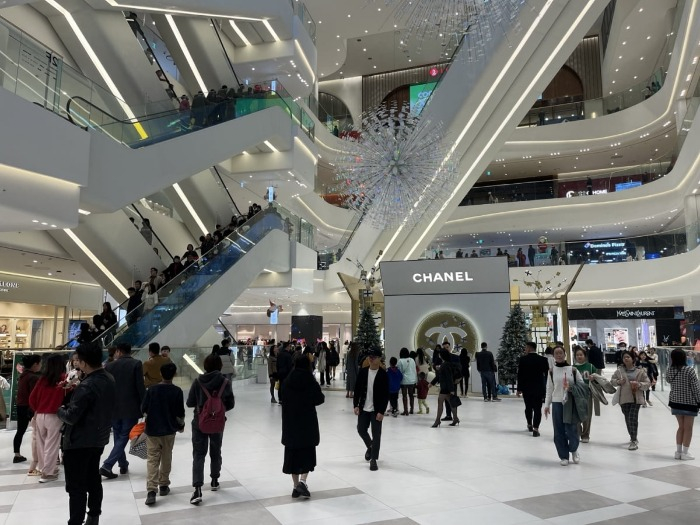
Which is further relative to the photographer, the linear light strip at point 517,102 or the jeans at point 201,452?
the linear light strip at point 517,102

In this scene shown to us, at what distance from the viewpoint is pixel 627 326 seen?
27203 mm

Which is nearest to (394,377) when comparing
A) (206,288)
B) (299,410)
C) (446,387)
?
(446,387)

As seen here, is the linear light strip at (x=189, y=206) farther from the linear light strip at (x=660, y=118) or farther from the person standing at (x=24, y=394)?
the linear light strip at (x=660, y=118)

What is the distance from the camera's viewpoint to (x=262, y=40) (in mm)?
18750

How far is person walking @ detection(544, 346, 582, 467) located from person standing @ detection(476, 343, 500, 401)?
537cm

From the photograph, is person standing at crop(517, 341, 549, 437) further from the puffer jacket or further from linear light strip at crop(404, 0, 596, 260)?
linear light strip at crop(404, 0, 596, 260)

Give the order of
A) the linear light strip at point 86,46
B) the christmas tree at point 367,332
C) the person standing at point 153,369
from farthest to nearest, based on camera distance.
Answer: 1. the christmas tree at point 367,332
2. the linear light strip at point 86,46
3. the person standing at point 153,369

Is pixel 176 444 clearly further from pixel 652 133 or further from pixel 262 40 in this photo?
pixel 652 133

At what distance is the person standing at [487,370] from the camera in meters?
12.1

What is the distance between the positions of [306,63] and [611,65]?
650 inches

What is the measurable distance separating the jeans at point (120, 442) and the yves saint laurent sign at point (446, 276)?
9618 millimetres

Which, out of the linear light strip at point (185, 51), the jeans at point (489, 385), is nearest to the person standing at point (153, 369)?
the jeans at point (489, 385)

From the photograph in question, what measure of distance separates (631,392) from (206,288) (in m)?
9.43

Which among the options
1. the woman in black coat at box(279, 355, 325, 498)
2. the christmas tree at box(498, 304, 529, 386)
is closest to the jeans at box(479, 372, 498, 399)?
the christmas tree at box(498, 304, 529, 386)
